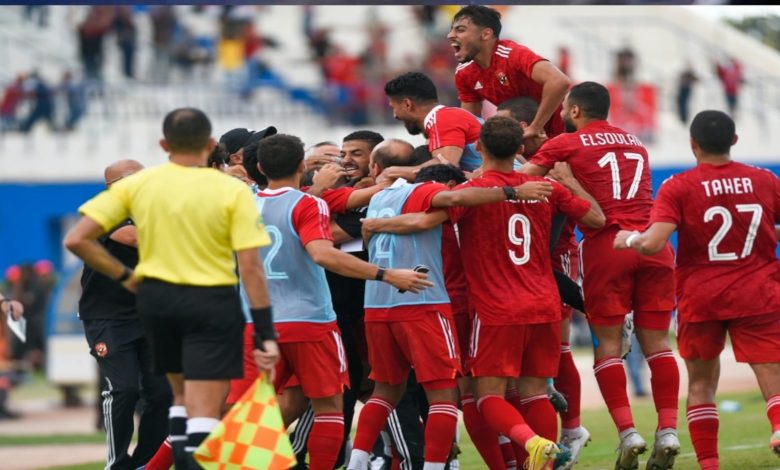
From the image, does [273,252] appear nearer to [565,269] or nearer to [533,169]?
[533,169]

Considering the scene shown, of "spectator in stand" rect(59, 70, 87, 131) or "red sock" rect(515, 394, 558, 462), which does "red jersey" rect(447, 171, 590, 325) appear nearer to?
"red sock" rect(515, 394, 558, 462)

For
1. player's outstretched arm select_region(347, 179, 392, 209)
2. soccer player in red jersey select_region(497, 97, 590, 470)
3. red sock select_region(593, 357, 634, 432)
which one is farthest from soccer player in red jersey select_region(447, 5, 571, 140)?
red sock select_region(593, 357, 634, 432)

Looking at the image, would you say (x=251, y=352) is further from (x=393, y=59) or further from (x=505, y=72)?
(x=393, y=59)

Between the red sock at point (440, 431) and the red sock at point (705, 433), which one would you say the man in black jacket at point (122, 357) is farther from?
the red sock at point (705, 433)

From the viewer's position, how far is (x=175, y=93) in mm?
29078

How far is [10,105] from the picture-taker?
28125 millimetres

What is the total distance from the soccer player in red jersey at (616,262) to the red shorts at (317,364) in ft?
5.93

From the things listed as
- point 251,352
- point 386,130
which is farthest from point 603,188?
point 386,130

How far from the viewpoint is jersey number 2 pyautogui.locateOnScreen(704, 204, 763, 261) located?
8.89m

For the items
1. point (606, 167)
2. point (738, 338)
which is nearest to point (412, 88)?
point (606, 167)

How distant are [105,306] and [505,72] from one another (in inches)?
128

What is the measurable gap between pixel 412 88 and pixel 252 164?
4.47 ft

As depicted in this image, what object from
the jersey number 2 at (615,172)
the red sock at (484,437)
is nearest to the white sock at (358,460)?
the red sock at (484,437)

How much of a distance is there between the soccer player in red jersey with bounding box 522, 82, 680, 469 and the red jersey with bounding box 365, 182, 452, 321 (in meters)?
0.87
